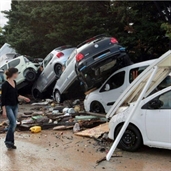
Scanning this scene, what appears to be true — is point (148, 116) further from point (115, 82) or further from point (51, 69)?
point (51, 69)

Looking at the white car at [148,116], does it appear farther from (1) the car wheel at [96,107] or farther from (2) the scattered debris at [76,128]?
(1) the car wheel at [96,107]

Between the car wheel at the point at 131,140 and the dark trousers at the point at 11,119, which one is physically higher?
the dark trousers at the point at 11,119

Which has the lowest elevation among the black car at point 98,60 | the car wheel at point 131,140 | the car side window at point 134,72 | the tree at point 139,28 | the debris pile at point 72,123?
the debris pile at point 72,123

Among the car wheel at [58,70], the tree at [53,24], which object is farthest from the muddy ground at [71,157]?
the tree at [53,24]

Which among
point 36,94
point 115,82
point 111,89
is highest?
point 115,82

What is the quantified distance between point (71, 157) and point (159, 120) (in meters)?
2.05

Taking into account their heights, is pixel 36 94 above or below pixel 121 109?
below

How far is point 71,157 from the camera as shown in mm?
6605

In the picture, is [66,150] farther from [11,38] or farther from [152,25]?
[11,38]

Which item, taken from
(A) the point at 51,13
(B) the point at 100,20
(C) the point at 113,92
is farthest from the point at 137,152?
(A) the point at 51,13

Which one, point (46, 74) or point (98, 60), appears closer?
point (98, 60)

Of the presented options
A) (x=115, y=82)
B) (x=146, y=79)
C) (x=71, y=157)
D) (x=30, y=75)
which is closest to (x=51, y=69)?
(x=30, y=75)

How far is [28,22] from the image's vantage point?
22172 mm

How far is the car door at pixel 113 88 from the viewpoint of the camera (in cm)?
1092
